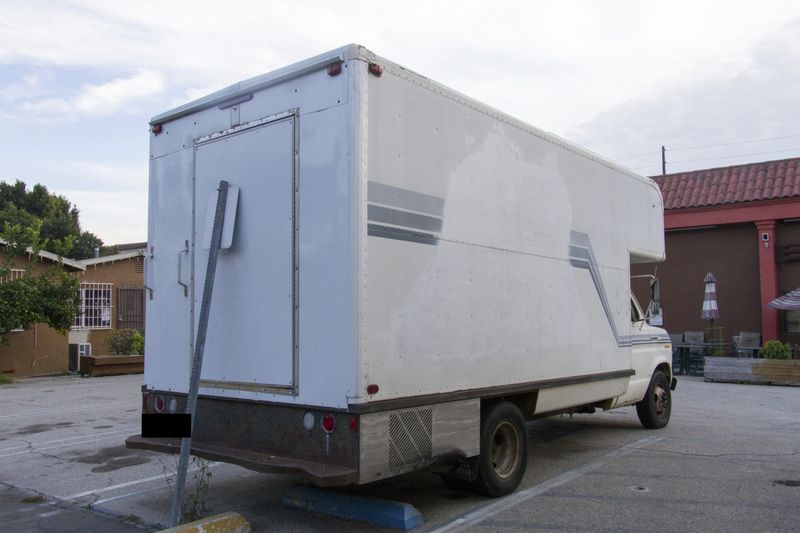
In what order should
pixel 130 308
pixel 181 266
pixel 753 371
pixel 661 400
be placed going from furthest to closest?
pixel 130 308
pixel 753 371
pixel 661 400
pixel 181 266

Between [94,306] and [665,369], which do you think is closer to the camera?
[665,369]

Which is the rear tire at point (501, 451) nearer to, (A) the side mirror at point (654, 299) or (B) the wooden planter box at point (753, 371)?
(A) the side mirror at point (654, 299)

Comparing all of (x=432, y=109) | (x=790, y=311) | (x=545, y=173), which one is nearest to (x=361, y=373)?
(x=432, y=109)

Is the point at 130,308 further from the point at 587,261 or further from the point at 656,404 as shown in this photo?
the point at 587,261

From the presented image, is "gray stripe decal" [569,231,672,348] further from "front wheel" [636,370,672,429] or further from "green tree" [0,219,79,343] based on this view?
"green tree" [0,219,79,343]

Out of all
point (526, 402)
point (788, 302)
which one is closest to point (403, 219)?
point (526, 402)

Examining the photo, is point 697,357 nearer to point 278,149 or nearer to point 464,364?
point 464,364

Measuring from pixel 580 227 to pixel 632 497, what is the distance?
2.88 meters

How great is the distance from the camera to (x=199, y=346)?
5.27 meters

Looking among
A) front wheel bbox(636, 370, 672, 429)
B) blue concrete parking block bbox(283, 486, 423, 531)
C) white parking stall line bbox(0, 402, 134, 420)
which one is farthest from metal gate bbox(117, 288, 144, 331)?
blue concrete parking block bbox(283, 486, 423, 531)

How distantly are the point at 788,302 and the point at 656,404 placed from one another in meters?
11.0

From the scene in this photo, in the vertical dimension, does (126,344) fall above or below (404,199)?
below

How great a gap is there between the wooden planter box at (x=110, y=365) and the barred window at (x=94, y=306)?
212 centimetres

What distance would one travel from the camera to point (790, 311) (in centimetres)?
2016
